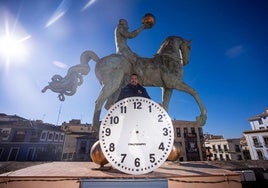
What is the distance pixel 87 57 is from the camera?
3.52 meters

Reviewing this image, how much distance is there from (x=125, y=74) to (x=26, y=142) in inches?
1104

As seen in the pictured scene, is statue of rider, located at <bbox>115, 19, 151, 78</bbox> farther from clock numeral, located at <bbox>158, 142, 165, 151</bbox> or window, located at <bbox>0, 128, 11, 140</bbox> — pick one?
window, located at <bbox>0, 128, 11, 140</bbox>

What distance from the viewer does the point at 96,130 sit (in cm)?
284

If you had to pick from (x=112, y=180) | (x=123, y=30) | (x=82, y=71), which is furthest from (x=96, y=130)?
(x=123, y=30)

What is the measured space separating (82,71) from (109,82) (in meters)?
0.78

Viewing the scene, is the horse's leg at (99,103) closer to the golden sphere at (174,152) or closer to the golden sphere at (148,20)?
the golden sphere at (174,152)

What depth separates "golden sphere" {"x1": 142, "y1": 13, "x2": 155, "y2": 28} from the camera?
3.70 metres

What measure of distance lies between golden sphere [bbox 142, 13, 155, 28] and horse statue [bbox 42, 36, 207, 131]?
0.69 metres

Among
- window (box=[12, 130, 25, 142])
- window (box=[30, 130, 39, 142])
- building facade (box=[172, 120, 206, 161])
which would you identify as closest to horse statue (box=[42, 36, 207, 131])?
window (box=[30, 130, 39, 142])

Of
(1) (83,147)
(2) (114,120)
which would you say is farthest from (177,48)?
(1) (83,147)

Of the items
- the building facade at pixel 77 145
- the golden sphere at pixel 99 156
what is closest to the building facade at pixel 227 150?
the building facade at pixel 77 145

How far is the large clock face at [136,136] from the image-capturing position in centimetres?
127

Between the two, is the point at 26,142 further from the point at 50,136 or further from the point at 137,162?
the point at 137,162

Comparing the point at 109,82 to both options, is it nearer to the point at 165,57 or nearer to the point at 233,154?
the point at 165,57
